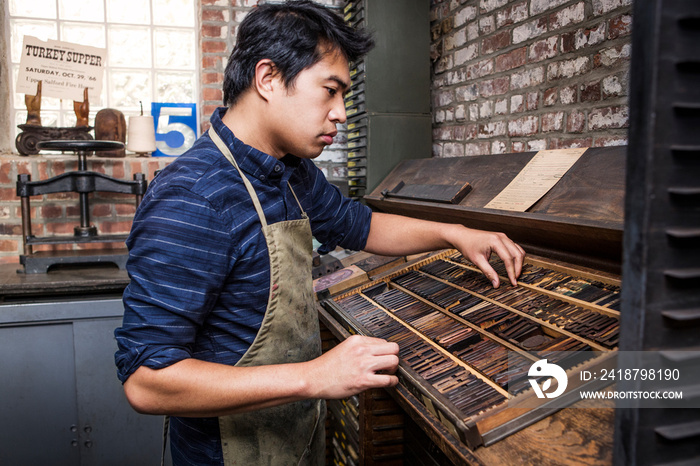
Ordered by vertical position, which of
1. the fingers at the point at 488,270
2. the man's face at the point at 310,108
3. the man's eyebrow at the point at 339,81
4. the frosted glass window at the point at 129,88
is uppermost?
the frosted glass window at the point at 129,88

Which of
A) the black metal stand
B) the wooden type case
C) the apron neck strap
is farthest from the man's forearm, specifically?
the black metal stand

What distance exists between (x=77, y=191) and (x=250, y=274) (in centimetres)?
188

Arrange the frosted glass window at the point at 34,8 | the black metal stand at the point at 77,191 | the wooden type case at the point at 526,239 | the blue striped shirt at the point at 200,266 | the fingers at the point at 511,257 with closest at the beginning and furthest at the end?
the wooden type case at the point at 526,239 → the blue striped shirt at the point at 200,266 → the fingers at the point at 511,257 → the black metal stand at the point at 77,191 → the frosted glass window at the point at 34,8

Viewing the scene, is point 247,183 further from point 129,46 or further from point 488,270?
point 129,46

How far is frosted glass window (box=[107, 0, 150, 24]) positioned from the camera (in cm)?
331

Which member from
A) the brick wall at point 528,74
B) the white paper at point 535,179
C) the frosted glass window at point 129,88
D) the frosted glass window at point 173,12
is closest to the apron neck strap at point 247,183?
the white paper at point 535,179

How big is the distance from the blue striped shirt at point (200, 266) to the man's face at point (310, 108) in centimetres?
8

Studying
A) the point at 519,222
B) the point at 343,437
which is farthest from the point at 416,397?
the point at 343,437

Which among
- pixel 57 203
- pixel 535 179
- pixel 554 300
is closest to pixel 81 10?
pixel 57 203

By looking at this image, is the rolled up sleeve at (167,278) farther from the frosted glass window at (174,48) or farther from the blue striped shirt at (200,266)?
the frosted glass window at (174,48)

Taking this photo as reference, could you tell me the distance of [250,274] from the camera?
1228 mm

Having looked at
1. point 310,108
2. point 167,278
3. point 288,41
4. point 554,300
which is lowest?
point 554,300

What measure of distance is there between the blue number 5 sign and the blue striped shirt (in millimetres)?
2038

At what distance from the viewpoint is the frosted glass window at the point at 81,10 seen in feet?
10.6
